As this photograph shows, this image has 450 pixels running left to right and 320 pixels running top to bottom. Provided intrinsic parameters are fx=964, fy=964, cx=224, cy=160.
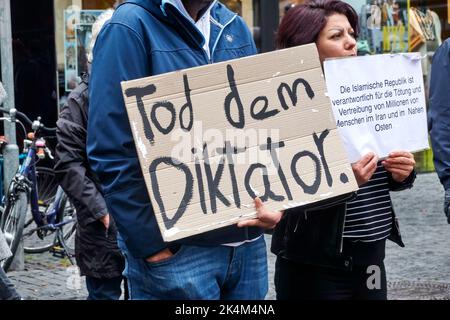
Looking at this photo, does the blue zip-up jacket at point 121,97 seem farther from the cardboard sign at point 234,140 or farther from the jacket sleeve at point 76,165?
the jacket sleeve at point 76,165

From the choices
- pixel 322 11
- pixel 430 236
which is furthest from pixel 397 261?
pixel 322 11

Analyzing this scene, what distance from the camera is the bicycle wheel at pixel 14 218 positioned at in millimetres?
7328

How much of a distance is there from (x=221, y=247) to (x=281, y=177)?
306 mm

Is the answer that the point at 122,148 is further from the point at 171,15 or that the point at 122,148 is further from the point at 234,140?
the point at 171,15

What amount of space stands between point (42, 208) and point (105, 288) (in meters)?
3.77

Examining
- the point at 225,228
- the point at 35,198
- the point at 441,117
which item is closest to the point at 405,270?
the point at 35,198

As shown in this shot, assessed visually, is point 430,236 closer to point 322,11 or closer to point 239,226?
point 322,11

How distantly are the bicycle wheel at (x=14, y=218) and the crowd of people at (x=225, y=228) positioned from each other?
12.8 feet

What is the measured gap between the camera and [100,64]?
121 inches

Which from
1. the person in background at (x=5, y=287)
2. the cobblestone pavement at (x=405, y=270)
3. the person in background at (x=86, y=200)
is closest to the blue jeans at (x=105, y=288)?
the person in background at (x=86, y=200)

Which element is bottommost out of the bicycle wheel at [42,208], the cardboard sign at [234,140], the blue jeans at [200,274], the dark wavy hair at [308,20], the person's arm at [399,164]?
the bicycle wheel at [42,208]

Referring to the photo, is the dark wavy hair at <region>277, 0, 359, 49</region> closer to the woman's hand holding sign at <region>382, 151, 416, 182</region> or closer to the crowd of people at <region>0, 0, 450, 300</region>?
the crowd of people at <region>0, 0, 450, 300</region>

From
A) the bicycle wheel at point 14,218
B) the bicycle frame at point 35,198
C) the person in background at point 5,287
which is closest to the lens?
the person in background at point 5,287

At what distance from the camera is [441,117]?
4363 millimetres
